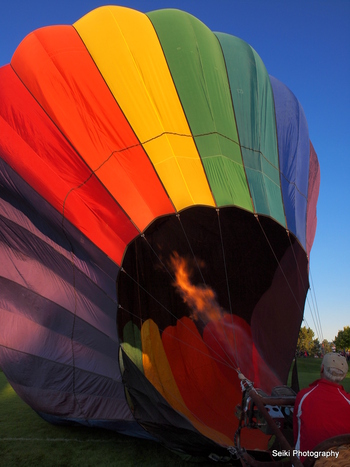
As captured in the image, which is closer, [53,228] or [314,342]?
[53,228]

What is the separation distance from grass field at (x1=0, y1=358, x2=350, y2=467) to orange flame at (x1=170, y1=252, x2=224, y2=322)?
1288 mm

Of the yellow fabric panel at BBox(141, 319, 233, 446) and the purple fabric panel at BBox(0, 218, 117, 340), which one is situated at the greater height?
the purple fabric panel at BBox(0, 218, 117, 340)

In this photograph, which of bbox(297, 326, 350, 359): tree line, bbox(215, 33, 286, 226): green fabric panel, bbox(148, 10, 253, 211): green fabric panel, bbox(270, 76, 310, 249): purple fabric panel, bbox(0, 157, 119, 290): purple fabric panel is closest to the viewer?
bbox(0, 157, 119, 290): purple fabric panel

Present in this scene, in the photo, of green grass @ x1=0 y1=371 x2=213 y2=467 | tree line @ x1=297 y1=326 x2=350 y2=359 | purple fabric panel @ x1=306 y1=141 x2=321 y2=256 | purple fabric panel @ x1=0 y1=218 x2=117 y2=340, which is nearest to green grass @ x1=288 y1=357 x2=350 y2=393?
purple fabric panel @ x1=306 y1=141 x2=321 y2=256

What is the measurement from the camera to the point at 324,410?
1737 mm

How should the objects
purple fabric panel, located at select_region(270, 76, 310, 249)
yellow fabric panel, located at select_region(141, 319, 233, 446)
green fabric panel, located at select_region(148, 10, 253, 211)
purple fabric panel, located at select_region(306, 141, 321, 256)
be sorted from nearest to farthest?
yellow fabric panel, located at select_region(141, 319, 233, 446)
green fabric panel, located at select_region(148, 10, 253, 211)
purple fabric panel, located at select_region(270, 76, 310, 249)
purple fabric panel, located at select_region(306, 141, 321, 256)

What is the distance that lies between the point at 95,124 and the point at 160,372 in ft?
7.86

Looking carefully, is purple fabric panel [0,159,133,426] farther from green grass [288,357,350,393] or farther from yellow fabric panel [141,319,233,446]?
green grass [288,357,350,393]

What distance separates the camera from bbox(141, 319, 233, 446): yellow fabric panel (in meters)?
3.50

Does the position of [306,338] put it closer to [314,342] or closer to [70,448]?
[314,342]

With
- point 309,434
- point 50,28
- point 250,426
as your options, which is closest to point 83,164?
point 50,28

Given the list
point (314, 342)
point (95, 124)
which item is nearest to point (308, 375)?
point (95, 124)

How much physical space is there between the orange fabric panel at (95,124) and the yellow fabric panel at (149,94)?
0.10 meters

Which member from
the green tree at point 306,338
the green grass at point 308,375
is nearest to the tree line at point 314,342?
the green tree at point 306,338
